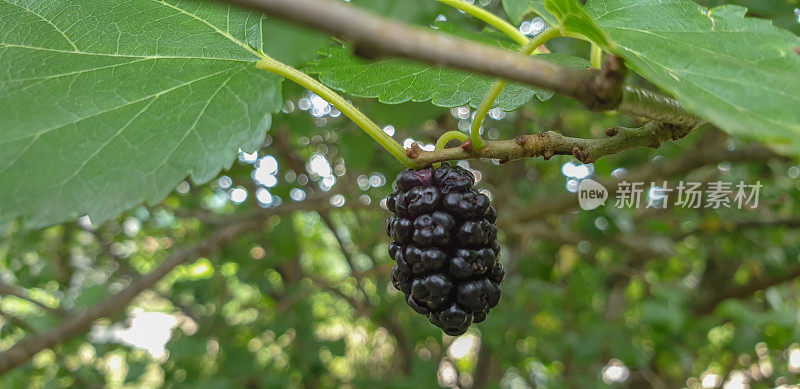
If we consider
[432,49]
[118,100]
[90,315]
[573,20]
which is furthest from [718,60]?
[90,315]

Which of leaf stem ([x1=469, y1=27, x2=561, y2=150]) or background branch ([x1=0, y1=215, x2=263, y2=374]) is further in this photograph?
background branch ([x1=0, y1=215, x2=263, y2=374])

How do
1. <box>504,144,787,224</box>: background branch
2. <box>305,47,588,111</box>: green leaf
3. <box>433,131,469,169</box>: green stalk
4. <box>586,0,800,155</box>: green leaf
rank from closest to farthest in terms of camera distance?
<box>586,0,800,155</box>: green leaf
<box>433,131,469,169</box>: green stalk
<box>305,47,588,111</box>: green leaf
<box>504,144,787,224</box>: background branch

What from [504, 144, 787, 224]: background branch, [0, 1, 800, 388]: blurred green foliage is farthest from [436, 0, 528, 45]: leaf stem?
[504, 144, 787, 224]: background branch

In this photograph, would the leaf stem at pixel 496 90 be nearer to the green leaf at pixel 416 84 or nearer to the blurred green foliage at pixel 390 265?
the green leaf at pixel 416 84

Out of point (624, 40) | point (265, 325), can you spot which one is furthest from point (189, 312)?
point (624, 40)

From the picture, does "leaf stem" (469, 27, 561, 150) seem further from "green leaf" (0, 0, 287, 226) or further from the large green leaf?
"green leaf" (0, 0, 287, 226)

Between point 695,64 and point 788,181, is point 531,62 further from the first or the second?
point 788,181

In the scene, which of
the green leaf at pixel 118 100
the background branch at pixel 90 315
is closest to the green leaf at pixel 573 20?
the green leaf at pixel 118 100
